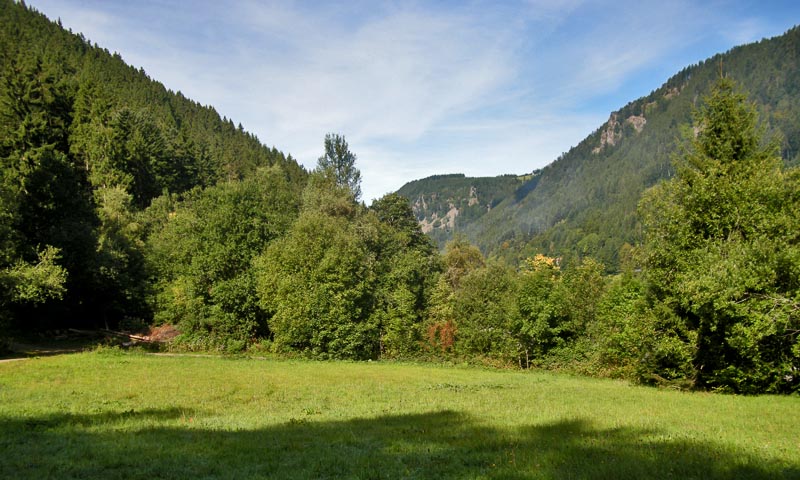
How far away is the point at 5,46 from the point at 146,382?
11085 centimetres

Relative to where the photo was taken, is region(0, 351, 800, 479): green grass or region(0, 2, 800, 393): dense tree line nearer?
region(0, 351, 800, 479): green grass

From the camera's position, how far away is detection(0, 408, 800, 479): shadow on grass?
27.2ft

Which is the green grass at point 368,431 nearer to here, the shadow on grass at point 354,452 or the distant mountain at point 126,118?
the shadow on grass at point 354,452

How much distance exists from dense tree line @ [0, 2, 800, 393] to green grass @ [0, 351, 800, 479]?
14.4 feet

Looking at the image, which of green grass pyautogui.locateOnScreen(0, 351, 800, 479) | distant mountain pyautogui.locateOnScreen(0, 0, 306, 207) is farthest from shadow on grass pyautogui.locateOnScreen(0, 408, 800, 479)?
distant mountain pyautogui.locateOnScreen(0, 0, 306, 207)

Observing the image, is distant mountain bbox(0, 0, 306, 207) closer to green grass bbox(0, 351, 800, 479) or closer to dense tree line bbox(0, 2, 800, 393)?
dense tree line bbox(0, 2, 800, 393)

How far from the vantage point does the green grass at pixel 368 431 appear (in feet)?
28.1

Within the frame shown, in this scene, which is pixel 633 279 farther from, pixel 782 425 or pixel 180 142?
pixel 180 142

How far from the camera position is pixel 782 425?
13.1 metres

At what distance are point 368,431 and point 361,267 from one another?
37168 mm

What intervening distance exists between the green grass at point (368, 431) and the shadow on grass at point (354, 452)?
42 millimetres

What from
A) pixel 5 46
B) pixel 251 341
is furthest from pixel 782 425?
pixel 5 46

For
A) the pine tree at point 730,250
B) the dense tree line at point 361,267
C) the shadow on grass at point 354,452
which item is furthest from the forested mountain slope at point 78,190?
the pine tree at point 730,250

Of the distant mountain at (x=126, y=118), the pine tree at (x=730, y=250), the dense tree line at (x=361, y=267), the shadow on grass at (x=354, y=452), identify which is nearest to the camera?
the shadow on grass at (x=354, y=452)
